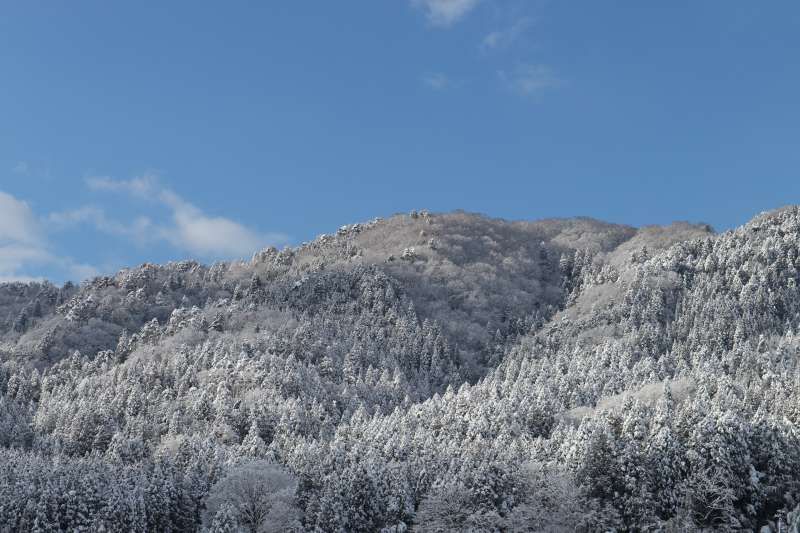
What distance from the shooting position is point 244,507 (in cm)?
10288

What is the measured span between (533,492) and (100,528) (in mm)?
45236

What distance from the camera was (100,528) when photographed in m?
90.1

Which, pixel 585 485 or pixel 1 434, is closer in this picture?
pixel 585 485

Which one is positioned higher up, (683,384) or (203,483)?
(683,384)

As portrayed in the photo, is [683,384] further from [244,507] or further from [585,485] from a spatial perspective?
[244,507]

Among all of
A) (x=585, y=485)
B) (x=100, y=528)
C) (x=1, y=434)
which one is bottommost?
(x=100, y=528)

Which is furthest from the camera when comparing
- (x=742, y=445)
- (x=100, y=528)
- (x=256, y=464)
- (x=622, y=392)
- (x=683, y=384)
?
(x=622, y=392)

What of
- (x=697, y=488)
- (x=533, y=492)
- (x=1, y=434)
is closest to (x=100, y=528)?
(x=533, y=492)

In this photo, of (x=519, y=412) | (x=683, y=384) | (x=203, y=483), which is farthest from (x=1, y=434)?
(x=683, y=384)

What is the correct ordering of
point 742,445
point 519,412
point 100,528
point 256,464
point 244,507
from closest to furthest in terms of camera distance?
point 100,528 < point 742,445 < point 244,507 < point 256,464 < point 519,412

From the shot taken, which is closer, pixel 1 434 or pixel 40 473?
pixel 40 473

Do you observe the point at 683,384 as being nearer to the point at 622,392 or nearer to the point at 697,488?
the point at 622,392

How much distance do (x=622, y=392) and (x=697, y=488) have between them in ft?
225

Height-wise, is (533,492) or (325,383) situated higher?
(325,383)
